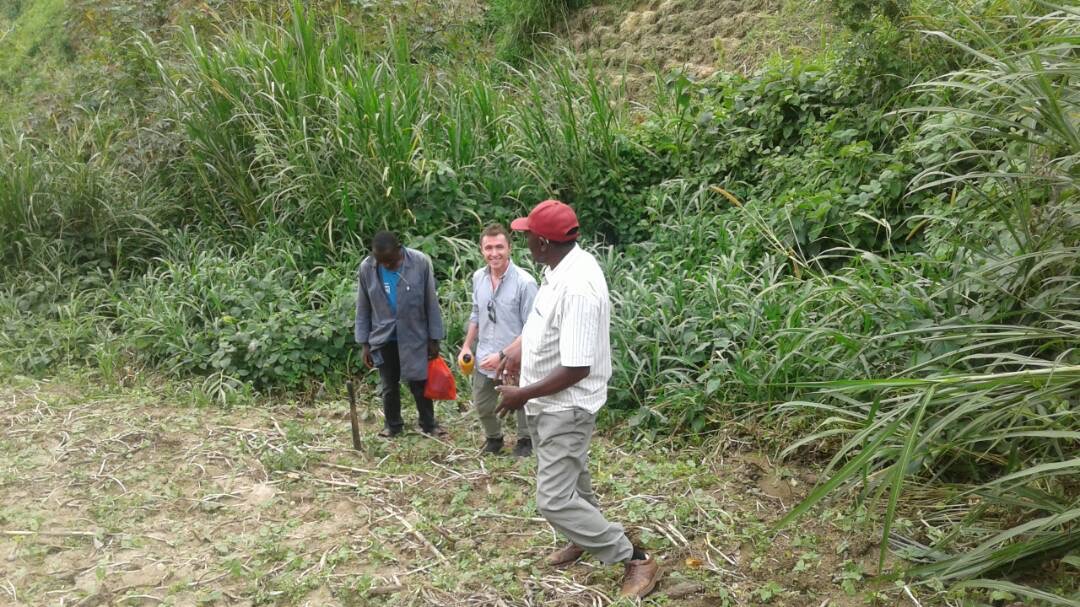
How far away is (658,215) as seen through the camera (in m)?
8.09

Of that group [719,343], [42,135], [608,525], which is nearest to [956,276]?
[719,343]

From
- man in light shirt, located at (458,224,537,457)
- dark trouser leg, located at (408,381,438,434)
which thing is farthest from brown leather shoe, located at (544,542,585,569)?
dark trouser leg, located at (408,381,438,434)

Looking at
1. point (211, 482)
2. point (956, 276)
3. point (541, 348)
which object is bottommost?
point (211, 482)

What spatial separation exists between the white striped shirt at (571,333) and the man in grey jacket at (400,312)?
7.46ft

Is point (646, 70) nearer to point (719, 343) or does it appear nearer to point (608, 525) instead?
point (719, 343)


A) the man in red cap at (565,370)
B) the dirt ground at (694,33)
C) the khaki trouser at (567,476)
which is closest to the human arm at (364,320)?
the man in red cap at (565,370)

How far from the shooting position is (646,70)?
10656mm

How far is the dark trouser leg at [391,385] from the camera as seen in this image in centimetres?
654

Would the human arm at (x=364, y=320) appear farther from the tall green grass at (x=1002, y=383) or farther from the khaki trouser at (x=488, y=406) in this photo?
the tall green grass at (x=1002, y=383)

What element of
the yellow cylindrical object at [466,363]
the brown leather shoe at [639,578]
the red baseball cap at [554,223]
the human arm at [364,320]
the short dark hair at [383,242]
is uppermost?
the red baseball cap at [554,223]

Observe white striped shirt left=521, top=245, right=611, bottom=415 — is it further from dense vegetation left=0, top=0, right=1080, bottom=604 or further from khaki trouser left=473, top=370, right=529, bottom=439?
khaki trouser left=473, top=370, right=529, bottom=439

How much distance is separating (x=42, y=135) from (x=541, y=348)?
356 inches

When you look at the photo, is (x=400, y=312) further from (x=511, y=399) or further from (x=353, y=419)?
(x=511, y=399)

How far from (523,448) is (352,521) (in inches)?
49.8
